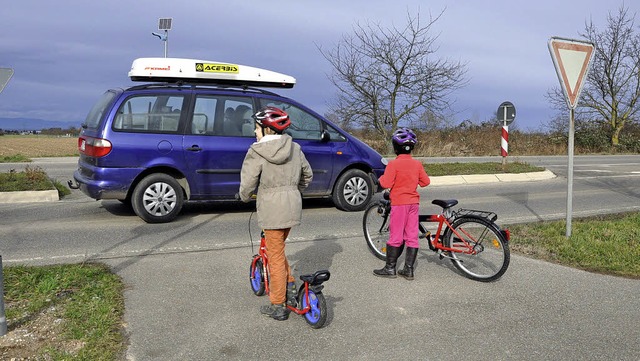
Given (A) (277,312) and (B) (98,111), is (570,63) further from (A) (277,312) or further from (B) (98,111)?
(B) (98,111)

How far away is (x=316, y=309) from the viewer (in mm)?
4000

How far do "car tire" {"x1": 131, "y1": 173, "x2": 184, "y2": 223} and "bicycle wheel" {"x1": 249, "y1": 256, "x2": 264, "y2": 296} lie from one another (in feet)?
11.7

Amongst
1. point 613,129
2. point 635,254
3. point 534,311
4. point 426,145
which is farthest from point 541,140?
point 534,311

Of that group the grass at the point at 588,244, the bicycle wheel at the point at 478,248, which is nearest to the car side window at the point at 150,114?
the bicycle wheel at the point at 478,248

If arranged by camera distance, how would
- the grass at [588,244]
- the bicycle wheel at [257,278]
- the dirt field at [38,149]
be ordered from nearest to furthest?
the bicycle wheel at [257,278]
the grass at [588,244]
the dirt field at [38,149]

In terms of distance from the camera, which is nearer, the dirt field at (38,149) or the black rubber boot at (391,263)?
the black rubber boot at (391,263)

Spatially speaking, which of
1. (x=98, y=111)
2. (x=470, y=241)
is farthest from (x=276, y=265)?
(x=98, y=111)

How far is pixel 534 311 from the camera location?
4527 mm

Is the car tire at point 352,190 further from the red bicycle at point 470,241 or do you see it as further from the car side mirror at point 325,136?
the red bicycle at point 470,241

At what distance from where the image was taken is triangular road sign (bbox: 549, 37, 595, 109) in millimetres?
6719

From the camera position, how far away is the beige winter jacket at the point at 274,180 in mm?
3994

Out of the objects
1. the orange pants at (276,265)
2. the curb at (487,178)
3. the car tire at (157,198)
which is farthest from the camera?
the curb at (487,178)

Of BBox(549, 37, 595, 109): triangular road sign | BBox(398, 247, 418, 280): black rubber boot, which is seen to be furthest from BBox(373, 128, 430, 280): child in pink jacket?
BBox(549, 37, 595, 109): triangular road sign

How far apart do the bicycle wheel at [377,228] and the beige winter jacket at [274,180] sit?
6.82ft
